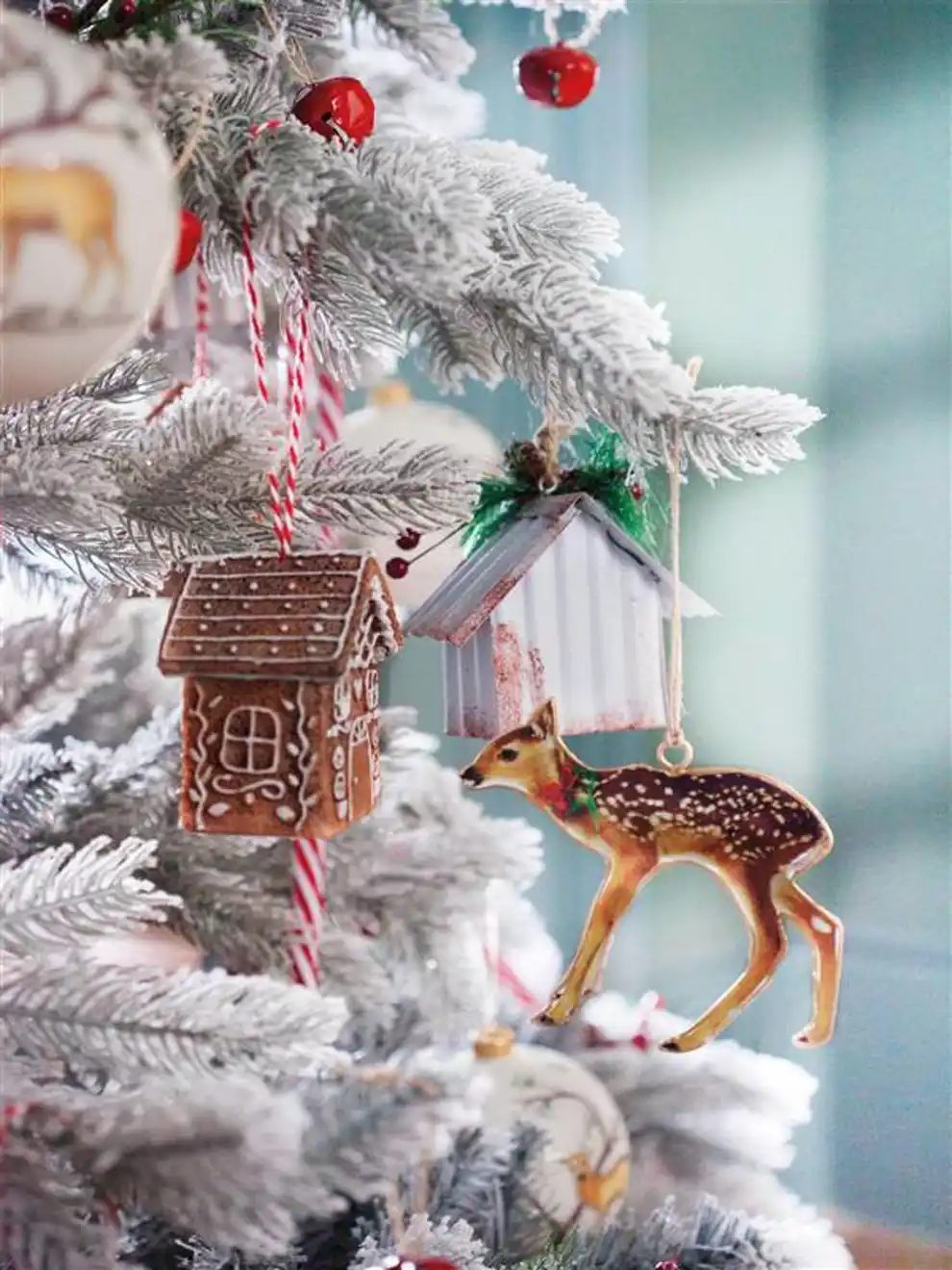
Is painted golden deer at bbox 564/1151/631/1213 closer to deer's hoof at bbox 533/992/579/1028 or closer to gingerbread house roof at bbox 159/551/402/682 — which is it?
deer's hoof at bbox 533/992/579/1028

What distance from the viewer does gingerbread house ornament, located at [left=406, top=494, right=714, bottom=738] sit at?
0.76 meters

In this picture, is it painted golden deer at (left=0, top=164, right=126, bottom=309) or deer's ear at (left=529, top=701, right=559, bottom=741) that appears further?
deer's ear at (left=529, top=701, right=559, bottom=741)

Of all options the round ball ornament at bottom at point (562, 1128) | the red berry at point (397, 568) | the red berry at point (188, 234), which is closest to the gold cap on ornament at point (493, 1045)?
the round ball ornament at bottom at point (562, 1128)

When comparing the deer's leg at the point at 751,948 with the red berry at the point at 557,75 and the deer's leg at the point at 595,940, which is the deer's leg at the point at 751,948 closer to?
the deer's leg at the point at 595,940

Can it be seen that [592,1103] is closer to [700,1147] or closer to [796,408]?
[700,1147]

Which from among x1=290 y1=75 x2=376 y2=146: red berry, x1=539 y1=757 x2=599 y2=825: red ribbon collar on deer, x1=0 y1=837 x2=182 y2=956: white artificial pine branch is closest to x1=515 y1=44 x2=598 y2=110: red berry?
x1=290 y1=75 x2=376 y2=146: red berry

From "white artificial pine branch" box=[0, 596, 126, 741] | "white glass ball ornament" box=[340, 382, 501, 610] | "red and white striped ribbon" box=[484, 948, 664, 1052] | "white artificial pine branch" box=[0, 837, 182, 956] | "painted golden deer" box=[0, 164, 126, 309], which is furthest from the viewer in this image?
"red and white striped ribbon" box=[484, 948, 664, 1052]

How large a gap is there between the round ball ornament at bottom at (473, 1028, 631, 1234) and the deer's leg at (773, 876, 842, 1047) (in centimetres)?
28

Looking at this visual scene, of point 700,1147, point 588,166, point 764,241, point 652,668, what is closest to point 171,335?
point 588,166

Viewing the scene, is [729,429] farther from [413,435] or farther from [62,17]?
[413,435]

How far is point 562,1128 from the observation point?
1029mm

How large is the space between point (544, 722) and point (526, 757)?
0.03 metres

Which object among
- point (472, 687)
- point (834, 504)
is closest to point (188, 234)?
point (472, 687)

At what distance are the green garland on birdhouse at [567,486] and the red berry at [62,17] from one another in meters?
0.35
